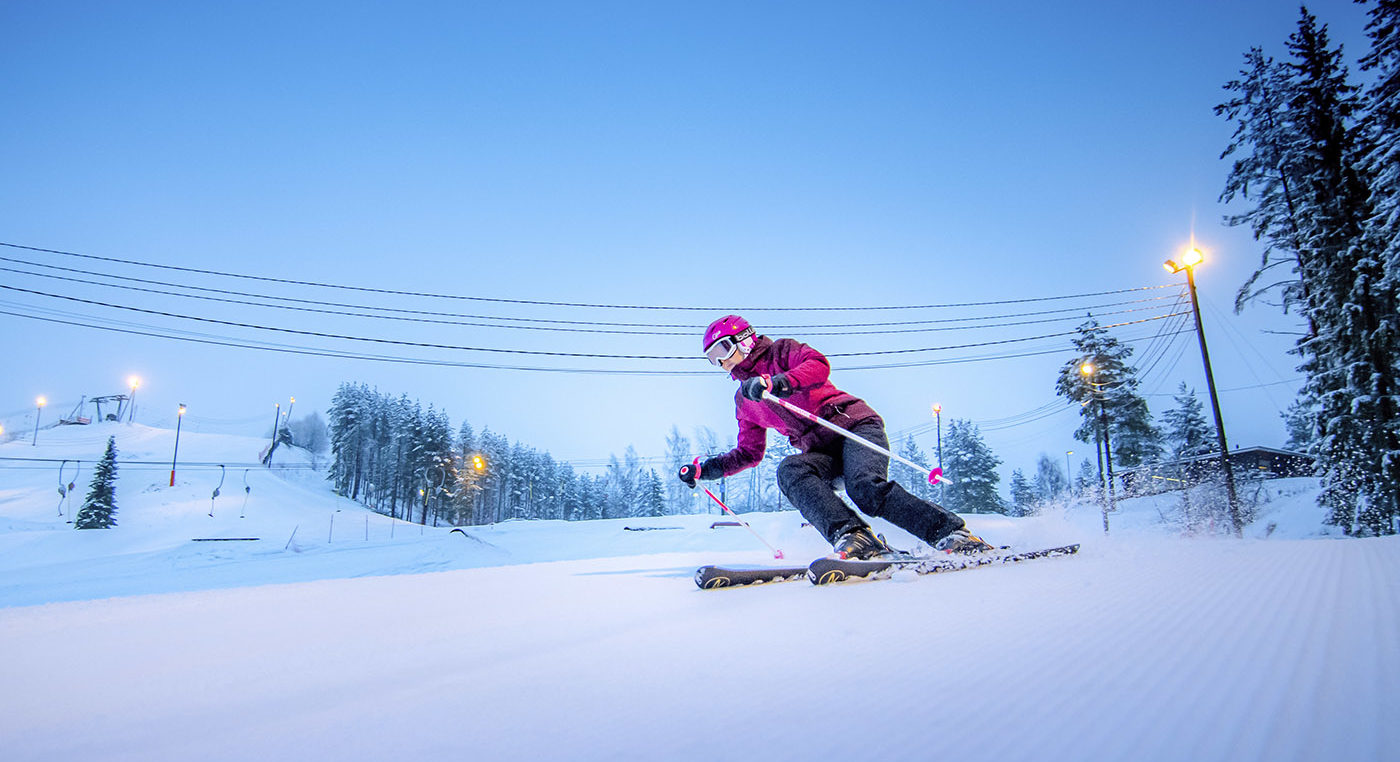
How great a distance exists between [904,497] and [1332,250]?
15.3 meters

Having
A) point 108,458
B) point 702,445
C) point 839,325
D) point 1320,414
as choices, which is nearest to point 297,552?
point 1320,414

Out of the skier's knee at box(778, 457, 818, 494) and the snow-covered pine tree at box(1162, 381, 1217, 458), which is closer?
the skier's knee at box(778, 457, 818, 494)

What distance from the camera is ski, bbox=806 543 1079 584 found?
2254mm

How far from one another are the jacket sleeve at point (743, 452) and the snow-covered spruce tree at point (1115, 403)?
27.1m

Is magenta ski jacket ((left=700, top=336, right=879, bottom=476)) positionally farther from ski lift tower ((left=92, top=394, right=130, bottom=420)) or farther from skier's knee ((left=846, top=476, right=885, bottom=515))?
ski lift tower ((left=92, top=394, right=130, bottom=420))

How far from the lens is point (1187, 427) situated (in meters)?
37.3

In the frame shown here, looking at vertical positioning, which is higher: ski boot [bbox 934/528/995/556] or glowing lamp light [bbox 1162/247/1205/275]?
glowing lamp light [bbox 1162/247/1205/275]

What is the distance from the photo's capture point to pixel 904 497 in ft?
9.65

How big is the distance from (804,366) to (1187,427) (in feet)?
152

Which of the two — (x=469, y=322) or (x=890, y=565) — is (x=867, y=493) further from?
(x=469, y=322)

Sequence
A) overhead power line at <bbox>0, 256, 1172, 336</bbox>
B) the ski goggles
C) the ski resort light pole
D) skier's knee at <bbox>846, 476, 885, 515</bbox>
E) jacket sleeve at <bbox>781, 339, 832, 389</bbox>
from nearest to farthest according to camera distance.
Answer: skier's knee at <bbox>846, 476, 885, 515</bbox>, jacket sleeve at <bbox>781, 339, 832, 389</bbox>, the ski goggles, the ski resort light pole, overhead power line at <bbox>0, 256, 1172, 336</bbox>

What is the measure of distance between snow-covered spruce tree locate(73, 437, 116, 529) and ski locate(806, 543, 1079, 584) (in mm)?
41418

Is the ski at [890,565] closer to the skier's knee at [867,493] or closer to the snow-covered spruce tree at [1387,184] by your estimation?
the skier's knee at [867,493]

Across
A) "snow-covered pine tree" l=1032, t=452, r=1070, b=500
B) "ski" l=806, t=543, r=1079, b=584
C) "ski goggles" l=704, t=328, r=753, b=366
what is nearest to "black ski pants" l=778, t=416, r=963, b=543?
"ski" l=806, t=543, r=1079, b=584
